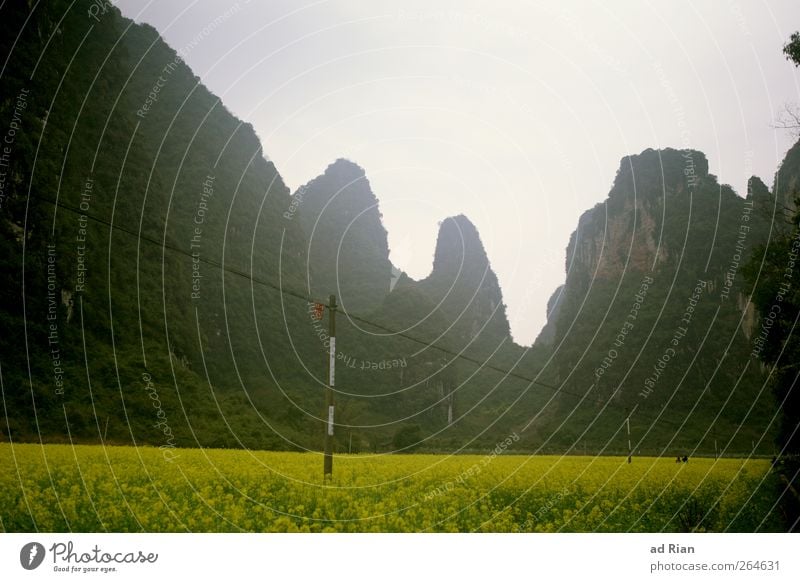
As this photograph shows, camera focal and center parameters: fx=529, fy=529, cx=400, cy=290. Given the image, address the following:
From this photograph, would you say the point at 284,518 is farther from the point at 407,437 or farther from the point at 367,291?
the point at 367,291

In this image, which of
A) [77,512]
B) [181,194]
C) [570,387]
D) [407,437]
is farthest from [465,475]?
[570,387]

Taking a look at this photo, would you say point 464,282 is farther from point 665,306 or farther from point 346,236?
point 665,306

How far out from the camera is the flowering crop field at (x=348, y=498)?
8.05 meters

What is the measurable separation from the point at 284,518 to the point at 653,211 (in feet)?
387

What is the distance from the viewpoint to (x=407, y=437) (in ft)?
189

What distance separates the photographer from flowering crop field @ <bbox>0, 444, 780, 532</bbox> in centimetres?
805
